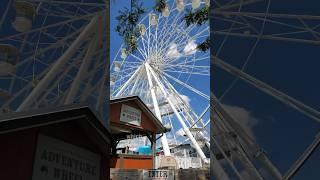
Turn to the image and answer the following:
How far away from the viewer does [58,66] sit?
A: 5141 mm

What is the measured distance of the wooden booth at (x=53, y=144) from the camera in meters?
4.24

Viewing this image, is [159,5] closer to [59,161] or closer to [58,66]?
[58,66]

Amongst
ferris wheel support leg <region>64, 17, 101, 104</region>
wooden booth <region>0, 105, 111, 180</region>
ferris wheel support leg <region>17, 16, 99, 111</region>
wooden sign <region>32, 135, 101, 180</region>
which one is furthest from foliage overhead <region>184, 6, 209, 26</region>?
wooden sign <region>32, 135, 101, 180</region>

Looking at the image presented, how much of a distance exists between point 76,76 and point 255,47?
629cm

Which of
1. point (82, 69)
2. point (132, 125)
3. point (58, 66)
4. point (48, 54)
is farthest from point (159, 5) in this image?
point (132, 125)

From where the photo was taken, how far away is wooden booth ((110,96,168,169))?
50.2 ft

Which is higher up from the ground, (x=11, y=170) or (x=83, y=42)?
(x=83, y=42)

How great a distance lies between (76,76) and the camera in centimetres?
570

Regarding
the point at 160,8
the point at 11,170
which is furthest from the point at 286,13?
the point at 11,170

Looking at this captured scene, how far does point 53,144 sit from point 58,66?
890 mm

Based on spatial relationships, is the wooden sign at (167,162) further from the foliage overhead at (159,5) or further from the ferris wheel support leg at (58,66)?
the ferris wheel support leg at (58,66)

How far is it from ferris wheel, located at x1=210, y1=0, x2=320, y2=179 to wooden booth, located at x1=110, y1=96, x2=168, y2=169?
4.23 meters

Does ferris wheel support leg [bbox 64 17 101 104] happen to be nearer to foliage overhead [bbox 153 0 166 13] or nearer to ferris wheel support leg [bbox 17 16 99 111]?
ferris wheel support leg [bbox 17 16 99 111]

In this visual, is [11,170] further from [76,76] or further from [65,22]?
[65,22]
